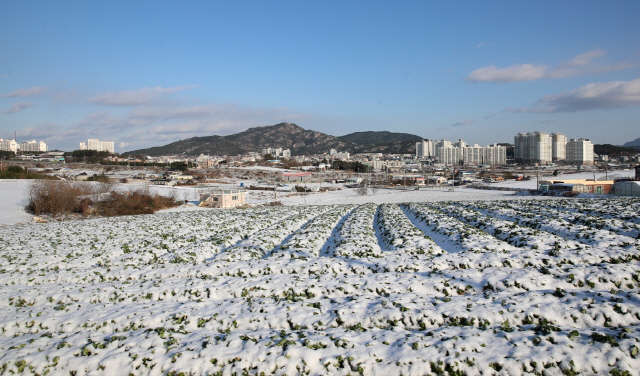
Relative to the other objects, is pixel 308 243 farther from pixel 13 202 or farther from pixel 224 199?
pixel 13 202

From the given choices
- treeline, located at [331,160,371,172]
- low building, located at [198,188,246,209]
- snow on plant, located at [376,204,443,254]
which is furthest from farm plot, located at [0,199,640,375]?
treeline, located at [331,160,371,172]

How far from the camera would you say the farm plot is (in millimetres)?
6844

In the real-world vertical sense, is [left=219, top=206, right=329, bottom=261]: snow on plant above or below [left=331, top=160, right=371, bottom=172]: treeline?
below

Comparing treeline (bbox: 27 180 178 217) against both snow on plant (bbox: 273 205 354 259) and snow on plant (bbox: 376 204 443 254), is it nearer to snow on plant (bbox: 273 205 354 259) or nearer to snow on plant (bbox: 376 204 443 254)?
snow on plant (bbox: 273 205 354 259)

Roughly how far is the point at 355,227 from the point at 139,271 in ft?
39.9

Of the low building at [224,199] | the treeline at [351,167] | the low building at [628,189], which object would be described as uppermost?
the treeline at [351,167]

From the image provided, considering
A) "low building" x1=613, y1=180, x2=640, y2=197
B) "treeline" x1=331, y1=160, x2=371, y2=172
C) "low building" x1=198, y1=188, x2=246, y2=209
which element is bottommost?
"low building" x1=198, y1=188, x2=246, y2=209

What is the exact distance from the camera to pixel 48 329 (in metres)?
8.98

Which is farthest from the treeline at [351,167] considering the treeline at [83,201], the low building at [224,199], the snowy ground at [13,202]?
the snowy ground at [13,202]

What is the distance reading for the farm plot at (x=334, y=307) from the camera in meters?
6.84

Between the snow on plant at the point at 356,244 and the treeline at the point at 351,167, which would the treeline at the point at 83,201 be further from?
the treeline at the point at 351,167

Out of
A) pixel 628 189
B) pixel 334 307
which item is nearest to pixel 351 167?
pixel 628 189

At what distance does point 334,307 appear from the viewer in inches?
372

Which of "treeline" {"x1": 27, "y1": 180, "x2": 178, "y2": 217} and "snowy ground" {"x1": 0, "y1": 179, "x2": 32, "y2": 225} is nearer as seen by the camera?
"snowy ground" {"x1": 0, "y1": 179, "x2": 32, "y2": 225}
